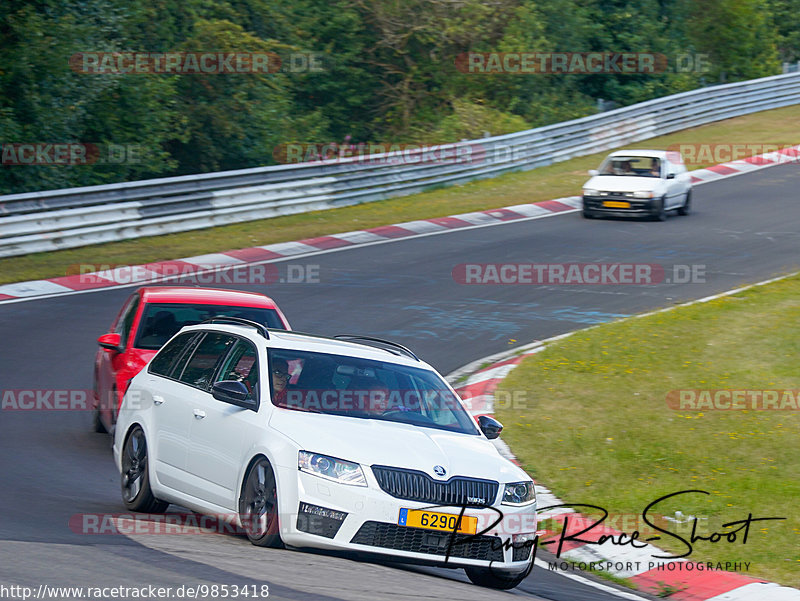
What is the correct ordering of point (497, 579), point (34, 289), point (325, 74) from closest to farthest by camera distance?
point (497, 579) → point (34, 289) → point (325, 74)

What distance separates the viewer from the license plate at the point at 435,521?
707 cm

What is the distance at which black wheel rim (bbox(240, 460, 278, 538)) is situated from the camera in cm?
730

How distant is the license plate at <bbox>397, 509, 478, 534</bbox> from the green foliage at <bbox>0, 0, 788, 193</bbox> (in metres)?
20.1

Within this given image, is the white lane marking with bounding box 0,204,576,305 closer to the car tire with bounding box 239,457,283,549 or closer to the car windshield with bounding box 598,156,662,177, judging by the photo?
the car windshield with bounding box 598,156,662,177

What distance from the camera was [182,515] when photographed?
8836 mm

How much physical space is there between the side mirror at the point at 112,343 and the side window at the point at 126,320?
0.08m

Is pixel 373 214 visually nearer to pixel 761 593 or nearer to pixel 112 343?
pixel 112 343

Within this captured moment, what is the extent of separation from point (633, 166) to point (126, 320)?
16933 millimetres

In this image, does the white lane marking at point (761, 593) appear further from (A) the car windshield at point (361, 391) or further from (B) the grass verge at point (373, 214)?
(B) the grass verge at point (373, 214)

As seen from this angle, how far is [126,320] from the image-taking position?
12.0 m

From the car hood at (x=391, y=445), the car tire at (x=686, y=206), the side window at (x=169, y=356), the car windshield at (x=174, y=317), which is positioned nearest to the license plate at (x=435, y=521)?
the car hood at (x=391, y=445)

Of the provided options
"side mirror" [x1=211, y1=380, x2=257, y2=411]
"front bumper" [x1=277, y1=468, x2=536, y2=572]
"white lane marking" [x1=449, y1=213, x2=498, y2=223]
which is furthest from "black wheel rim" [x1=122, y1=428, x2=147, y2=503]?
"white lane marking" [x1=449, y1=213, x2=498, y2=223]

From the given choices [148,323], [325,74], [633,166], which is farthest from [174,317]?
[325,74]

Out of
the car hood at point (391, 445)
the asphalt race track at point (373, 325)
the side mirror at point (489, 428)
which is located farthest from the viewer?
the side mirror at point (489, 428)
